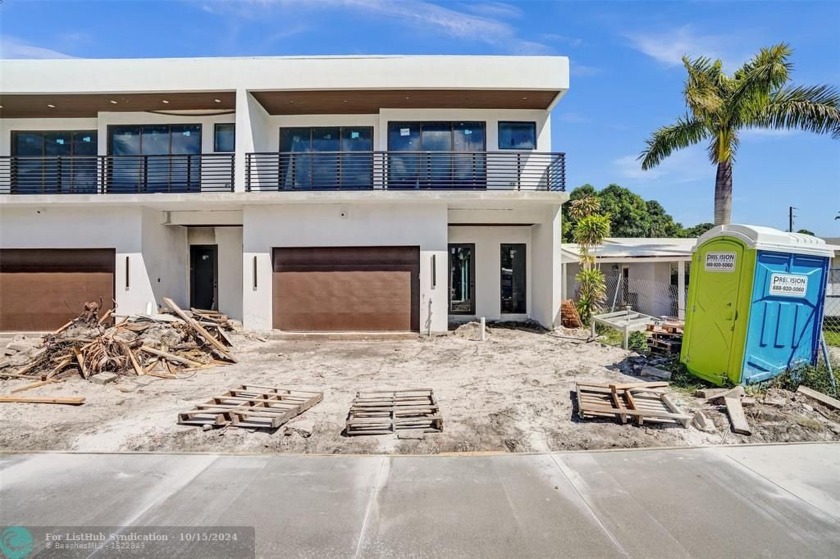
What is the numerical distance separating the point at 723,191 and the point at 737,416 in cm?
1227

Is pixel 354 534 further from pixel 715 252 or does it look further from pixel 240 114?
pixel 240 114

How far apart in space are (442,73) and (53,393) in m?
11.7

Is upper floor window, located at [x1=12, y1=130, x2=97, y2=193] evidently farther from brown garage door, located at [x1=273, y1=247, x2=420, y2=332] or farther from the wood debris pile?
brown garage door, located at [x1=273, y1=247, x2=420, y2=332]

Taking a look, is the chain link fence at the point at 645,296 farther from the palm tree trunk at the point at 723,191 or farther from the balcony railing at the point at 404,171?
the balcony railing at the point at 404,171

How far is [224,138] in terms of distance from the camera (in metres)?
14.2

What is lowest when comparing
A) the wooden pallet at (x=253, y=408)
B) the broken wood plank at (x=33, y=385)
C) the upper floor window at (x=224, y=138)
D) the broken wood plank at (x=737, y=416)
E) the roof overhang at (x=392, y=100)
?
the broken wood plank at (x=33, y=385)

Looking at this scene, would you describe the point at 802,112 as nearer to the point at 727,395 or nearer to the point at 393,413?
the point at 727,395

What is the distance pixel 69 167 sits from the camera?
1414cm

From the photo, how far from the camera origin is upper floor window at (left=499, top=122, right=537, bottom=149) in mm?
13945

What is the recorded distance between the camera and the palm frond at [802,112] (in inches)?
533

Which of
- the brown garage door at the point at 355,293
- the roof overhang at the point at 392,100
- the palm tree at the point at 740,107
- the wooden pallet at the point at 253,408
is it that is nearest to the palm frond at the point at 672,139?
the palm tree at the point at 740,107

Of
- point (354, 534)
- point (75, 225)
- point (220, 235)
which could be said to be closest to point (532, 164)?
point (220, 235)

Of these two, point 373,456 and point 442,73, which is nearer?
point 373,456

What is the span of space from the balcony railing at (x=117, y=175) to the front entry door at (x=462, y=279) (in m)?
7.68
